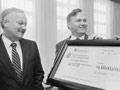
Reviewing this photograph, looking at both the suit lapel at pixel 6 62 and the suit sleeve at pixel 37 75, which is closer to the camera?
the suit lapel at pixel 6 62

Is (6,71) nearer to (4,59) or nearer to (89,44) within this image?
(4,59)

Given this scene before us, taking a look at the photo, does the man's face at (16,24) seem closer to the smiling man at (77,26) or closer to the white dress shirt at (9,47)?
the white dress shirt at (9,47)

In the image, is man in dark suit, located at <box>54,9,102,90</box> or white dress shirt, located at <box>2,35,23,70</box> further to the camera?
man in dark suit, located at <box>54,9,102,90</box>

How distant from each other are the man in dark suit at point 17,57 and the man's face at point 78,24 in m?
0.52

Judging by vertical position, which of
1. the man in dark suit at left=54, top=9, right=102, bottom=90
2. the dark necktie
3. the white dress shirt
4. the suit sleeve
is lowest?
the suit sleeve

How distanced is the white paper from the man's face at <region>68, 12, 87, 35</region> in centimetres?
103

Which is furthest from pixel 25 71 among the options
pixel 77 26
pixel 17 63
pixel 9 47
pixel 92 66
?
A: pixel 92 66

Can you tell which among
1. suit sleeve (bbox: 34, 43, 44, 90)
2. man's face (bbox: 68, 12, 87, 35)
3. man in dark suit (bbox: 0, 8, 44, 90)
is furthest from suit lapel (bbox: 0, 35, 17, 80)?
man's face (bbox: 68, 12, 87, 35)

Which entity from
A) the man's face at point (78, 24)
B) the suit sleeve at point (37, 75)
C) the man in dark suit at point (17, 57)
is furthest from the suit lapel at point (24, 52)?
the man's face at point (78, 24)

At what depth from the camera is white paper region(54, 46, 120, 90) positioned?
0.98 meters

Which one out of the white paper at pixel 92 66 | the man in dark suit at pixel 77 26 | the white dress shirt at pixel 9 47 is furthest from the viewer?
the man in dark suit at pixel 77 26

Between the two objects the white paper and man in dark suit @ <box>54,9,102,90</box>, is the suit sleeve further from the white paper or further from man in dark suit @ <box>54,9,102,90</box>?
the white paper

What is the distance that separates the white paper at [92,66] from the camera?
3.22ft

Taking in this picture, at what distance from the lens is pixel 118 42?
996 mm
